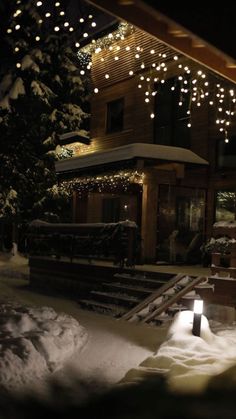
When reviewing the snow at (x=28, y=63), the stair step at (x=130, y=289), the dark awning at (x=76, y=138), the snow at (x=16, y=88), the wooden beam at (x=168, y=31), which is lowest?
the stair step at (x=130, y=289)

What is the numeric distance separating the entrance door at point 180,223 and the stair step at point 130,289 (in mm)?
3334

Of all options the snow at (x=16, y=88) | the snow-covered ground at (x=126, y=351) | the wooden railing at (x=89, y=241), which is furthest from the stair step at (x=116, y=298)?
the snow at (x=16, y=88)

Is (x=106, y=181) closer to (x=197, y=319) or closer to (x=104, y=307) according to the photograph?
(x=104, y=307)

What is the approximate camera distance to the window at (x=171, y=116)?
1636 centimetres

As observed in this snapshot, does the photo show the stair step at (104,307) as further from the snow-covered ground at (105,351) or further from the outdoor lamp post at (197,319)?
the outdoor lamp post at (197,319)

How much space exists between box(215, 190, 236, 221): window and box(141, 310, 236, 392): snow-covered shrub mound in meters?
7.16

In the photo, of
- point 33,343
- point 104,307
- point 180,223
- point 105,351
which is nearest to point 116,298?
point 104,307

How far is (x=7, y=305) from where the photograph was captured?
10.3 m

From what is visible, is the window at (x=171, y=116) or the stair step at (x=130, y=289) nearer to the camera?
the stair step at (x=130, y=289)

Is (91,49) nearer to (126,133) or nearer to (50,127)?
(126,133)

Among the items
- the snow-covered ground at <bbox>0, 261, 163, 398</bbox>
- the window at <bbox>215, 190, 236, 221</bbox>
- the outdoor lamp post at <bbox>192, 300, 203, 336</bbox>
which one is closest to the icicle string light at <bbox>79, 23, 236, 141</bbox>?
the window at <bbox>215, 190, 236, 221</bbox>

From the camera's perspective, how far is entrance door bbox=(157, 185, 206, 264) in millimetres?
15680

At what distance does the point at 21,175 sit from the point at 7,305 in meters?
2.88

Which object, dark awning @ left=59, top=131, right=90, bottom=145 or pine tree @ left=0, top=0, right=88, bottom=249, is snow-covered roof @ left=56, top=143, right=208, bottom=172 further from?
dark awning @ left=59, top=131, right=90, bottom=145
